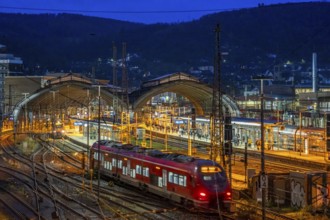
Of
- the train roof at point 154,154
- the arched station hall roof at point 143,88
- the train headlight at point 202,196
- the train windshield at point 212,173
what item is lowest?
the train headlight at point 202,196

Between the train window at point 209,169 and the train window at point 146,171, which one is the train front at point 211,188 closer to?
the train window at point 209,169

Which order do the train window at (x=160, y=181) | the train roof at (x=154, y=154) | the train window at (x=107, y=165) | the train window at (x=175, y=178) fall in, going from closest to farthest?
1. the train roof at (x=154, y=154)
2. the train window at (x=175, y=178)
3. the train window at (x=160, y=181)
4. the train window at (x=107, y=165)

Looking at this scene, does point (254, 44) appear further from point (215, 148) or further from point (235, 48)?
point (215, 148)


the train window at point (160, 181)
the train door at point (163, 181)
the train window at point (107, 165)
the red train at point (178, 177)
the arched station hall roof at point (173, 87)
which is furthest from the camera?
the arched station hall roof at point (173, 87)

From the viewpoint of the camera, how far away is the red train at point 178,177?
55.7 feet

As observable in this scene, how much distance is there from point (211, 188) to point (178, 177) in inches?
57.4

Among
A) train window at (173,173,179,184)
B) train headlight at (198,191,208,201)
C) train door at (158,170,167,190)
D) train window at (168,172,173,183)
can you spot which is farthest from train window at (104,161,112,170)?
train headlight at (198,191,208,201)

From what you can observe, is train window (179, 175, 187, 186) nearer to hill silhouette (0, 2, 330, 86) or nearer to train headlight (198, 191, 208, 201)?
train headlight (198, 191, 208, 201)

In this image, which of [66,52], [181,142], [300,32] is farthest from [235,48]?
Result: [181,142]

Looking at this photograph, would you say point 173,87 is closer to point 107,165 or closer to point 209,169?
point 107,165

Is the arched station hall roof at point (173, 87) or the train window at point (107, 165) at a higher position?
the arched station hall roof at point (173, 87)

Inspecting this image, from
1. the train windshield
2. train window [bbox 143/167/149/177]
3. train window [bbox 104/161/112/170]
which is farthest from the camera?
train window [bbox 104/161/112/170]

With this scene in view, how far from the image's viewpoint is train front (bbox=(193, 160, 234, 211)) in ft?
55.3

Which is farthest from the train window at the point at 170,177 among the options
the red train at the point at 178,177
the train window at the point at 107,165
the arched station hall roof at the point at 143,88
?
the arched station hall roof at the point at 143,88
